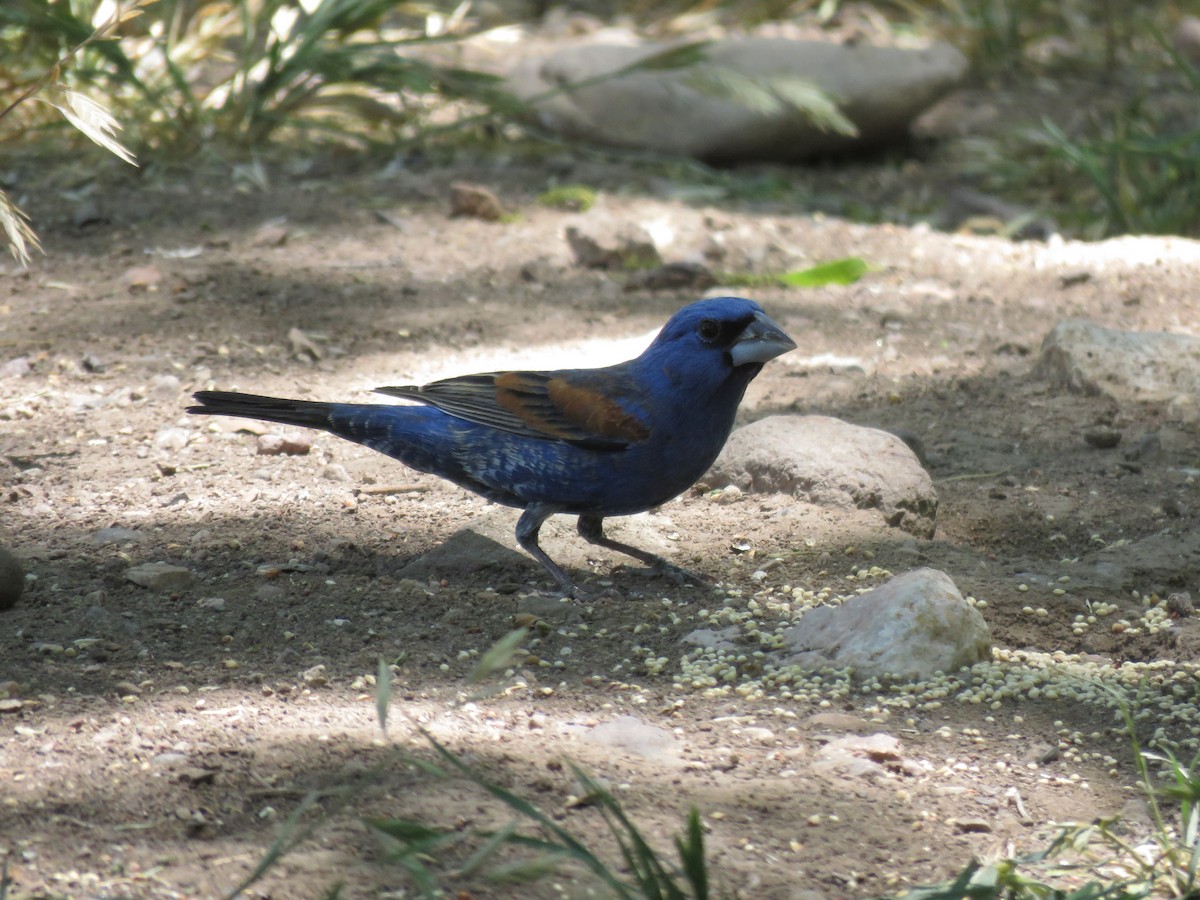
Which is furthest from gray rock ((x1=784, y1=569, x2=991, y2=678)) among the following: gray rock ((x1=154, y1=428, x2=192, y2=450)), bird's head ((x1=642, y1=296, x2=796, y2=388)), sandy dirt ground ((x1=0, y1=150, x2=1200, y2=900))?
gray rock ((x1=154, y1=428, x2=192, y2=450))

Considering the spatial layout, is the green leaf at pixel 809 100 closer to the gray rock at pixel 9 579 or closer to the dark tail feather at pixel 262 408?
the dark tail feather at pixel 262 408

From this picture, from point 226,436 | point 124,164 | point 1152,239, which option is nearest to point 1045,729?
point 226,436

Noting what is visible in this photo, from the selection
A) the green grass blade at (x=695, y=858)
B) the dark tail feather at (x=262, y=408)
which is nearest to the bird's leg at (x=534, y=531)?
the dark tail feather at (x=262, y=408)

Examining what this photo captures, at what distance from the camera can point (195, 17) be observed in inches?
269

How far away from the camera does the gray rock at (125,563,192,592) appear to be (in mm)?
3457

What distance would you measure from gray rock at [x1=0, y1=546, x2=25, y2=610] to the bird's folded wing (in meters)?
1.04

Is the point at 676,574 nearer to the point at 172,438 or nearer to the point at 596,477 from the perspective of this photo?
the point at 596,477

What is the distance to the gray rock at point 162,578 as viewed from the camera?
346 centimetres

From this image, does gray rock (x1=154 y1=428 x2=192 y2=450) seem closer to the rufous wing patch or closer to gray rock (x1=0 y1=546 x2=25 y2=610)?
gray rock (x1=0 y1=546 x2=25 y2=610)

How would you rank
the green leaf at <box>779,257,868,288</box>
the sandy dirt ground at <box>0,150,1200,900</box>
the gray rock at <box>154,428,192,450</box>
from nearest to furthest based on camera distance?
the sandy dirt ground at <box>0,150,1200,900</box>, the gray rock at <box>154,428,192,450</box>, the green leaf at <box>779,257,868,288</box>

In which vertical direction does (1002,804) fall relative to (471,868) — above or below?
below

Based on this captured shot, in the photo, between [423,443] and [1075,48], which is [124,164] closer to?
[423,443]

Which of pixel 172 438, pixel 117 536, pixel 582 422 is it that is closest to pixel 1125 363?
pixel 582 422

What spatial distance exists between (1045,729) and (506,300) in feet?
10.2
